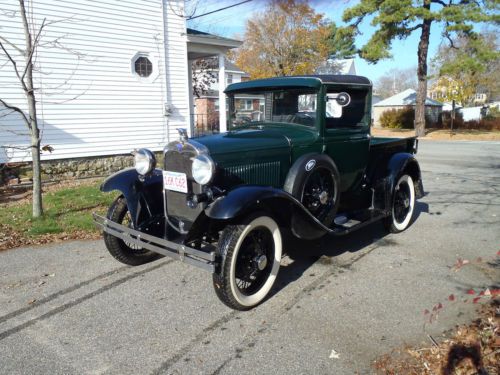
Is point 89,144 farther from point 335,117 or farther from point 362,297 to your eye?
point 362,297

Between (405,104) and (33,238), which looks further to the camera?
(405,104)

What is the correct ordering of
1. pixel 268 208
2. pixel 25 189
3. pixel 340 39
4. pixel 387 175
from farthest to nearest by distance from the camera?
pixel 340 39, pixel 25 189, pixel 387 175, pixel 268 208

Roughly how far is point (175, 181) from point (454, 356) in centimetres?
247

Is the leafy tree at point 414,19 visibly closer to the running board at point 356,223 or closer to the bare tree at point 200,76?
the bare tree at point 200,76

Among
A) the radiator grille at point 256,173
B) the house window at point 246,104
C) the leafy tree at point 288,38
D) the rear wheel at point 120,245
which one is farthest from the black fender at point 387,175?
the leafy tree at point 288,38

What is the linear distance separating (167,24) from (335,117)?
8.07 metres

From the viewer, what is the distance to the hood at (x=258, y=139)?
3441 millimetres

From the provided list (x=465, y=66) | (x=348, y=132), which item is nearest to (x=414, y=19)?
(x=465, y=66)

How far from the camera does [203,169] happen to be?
9.98 ft

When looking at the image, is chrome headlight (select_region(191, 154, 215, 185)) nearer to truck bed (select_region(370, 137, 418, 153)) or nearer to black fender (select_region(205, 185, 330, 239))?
black fender (select_region(205, 185, 330, 239))

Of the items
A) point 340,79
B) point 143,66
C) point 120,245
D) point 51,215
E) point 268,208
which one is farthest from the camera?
point 143,66

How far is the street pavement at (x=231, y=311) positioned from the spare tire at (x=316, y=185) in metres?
0.59

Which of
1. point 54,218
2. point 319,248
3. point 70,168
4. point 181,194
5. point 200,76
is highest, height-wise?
point 200,76

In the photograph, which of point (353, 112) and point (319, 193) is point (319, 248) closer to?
point (319, 193)
